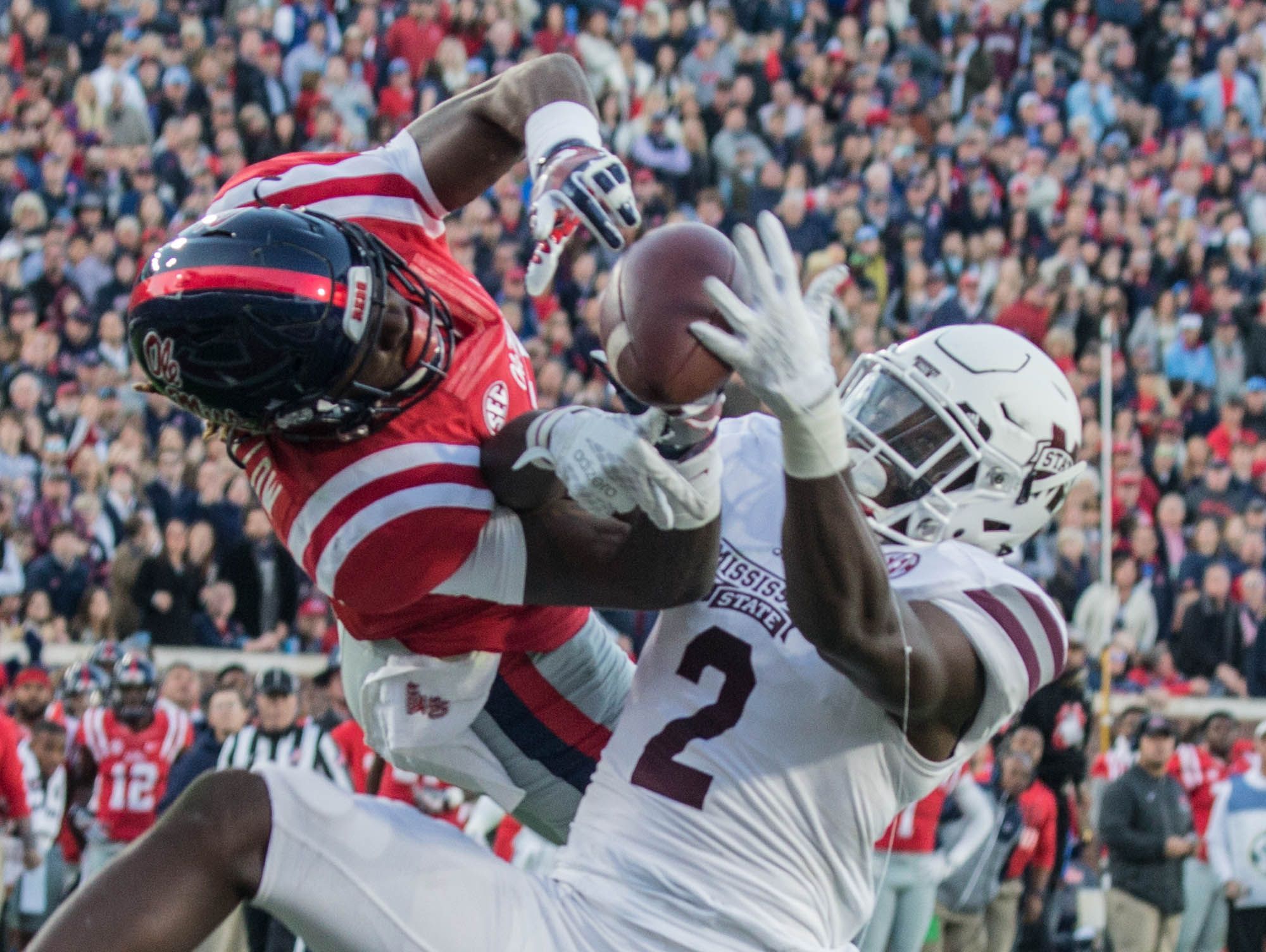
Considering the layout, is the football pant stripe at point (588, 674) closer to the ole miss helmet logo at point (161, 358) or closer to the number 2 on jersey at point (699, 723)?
the number 2 on jersey at point (699, 723)

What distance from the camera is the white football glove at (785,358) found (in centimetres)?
262

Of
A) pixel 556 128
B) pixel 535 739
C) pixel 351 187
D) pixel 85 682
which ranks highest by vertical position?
pixel 556 128

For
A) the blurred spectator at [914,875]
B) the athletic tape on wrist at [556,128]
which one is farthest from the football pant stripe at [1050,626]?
the blurred spectator at [914,875]

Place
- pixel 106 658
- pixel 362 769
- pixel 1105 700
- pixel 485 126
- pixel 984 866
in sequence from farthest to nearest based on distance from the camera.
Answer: pixel 1105 700 → pixel 984 866 → pixel 106 658 → pixel 362 769 → pixel 485 126

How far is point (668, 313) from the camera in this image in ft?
9.11

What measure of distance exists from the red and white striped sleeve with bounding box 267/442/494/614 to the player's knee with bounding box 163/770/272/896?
454 millimetres

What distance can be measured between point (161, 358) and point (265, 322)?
→ 0.19 meters

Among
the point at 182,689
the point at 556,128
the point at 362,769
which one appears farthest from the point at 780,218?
the point at 556,128

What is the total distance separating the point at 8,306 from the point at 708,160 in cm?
500

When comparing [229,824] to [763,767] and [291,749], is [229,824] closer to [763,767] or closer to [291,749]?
[763,767]

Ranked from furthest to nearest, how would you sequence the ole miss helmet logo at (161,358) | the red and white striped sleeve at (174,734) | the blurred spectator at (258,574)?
the blurred spectator at (258,574) → the red and white striped sleeve at (174,734) → the ole miss helmet logo at (161,358)

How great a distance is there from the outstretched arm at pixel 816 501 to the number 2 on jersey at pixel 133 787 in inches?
220

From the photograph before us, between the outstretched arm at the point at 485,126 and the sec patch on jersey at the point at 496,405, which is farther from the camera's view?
the outstretched arm at the point at 485,126

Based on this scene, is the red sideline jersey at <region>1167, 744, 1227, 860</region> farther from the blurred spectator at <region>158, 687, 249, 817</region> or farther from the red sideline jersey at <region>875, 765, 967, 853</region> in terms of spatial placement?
the blurred spectator at <region>158, 687, 249, 817</region>
